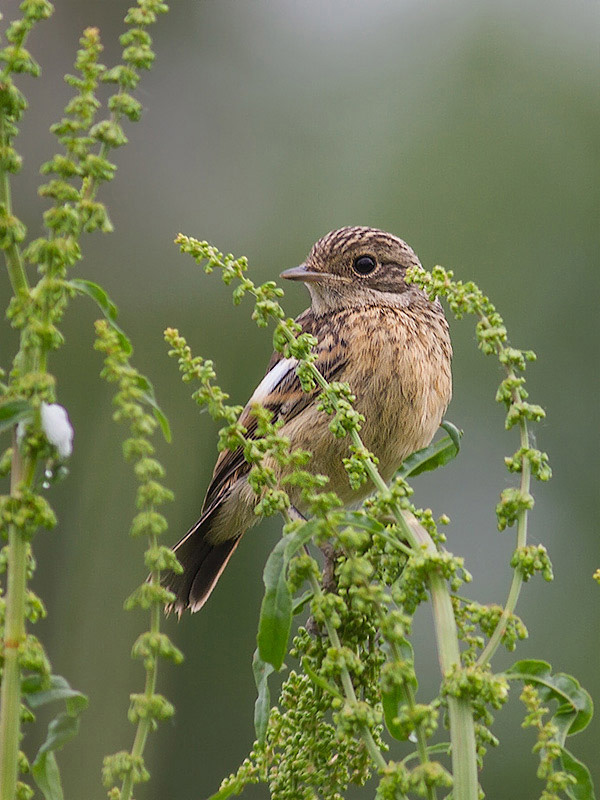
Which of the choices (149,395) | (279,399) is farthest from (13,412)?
(279,399)

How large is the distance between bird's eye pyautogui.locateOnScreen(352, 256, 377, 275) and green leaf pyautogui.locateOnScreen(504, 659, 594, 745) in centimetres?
282

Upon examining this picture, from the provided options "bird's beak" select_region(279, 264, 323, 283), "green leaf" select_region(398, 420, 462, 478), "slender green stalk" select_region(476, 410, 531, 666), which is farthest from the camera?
Result: "bird's beak" select_region(279, 264, 323, 283)

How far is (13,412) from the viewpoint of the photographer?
3.14 ft

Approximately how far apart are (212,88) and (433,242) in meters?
2.71

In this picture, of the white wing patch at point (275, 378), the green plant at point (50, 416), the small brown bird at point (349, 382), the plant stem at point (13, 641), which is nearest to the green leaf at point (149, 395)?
the green plant at point (50, 416)

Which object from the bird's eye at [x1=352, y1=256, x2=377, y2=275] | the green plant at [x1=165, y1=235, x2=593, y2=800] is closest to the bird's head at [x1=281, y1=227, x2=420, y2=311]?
the bird's eye at [x1=352, y1=256, x2=377, y2=275]

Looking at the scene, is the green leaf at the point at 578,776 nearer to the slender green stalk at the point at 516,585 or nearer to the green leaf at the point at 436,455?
the slender green stalk at the point at 516,585

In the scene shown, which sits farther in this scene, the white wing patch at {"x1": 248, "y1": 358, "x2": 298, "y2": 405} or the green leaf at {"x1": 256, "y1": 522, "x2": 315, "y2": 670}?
the white wing patch at {"x1": 248, "y1": 358, "x2": 298, "y2": 405}

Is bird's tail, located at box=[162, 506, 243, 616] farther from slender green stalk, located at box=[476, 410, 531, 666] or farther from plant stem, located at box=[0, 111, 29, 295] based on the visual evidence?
plant stem, located at box=[0, 111, 29, 295]

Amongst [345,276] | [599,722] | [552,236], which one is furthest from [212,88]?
[599,722]

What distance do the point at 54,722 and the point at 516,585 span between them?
1.65 ft

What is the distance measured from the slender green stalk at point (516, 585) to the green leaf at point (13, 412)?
0.51 meters

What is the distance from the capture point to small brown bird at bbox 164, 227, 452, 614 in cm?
350

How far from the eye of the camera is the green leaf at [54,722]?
0.98 meters
